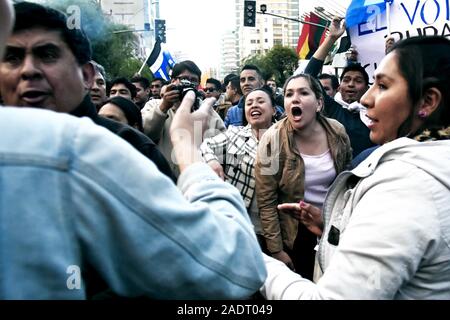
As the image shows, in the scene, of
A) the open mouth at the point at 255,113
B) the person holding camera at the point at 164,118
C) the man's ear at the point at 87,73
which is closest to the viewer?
the man's ear at the point at 87,73

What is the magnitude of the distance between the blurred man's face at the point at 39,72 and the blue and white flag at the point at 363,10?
488cm

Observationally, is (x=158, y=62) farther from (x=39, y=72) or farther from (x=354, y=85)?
(x=39, y=72)

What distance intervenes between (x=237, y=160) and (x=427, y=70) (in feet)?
7.64

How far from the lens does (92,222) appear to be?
2.78ft

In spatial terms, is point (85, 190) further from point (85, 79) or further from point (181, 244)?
point (85, 79)

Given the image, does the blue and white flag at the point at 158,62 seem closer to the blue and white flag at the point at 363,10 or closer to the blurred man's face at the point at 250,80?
the blurred man's face at the point at 250,80

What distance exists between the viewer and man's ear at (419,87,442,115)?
166 cm

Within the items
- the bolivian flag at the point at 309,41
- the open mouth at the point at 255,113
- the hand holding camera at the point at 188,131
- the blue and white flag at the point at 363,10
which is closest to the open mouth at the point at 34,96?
the hand holding camera at the point at 188,131

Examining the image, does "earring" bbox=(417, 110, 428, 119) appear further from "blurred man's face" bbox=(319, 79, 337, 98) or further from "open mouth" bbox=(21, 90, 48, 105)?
"blurred man's face" bbox=(319, 79, 337, 98)

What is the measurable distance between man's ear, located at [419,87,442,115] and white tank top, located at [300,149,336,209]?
6.26 ft

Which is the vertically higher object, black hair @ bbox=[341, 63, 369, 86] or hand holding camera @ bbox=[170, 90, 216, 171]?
black hair @ bbox=[341, 63, 369, 86]

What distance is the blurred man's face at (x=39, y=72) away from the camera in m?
1.71

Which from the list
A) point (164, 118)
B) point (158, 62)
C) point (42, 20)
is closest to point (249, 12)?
point (158, 62)

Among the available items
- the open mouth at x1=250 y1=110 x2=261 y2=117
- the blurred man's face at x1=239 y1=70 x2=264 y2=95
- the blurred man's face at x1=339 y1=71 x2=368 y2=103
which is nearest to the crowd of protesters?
the open mouth at x1=250 y1=110 x2=261 y2=117
